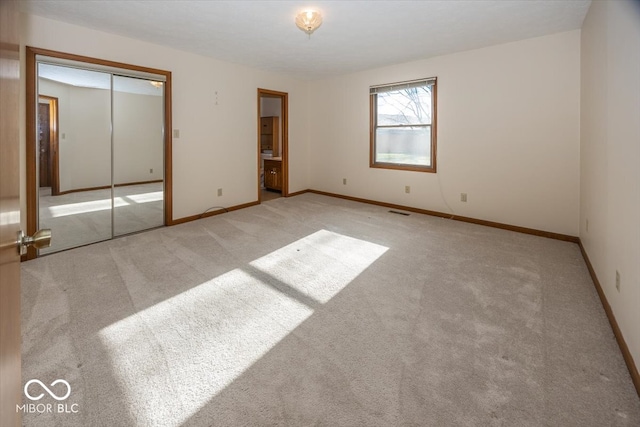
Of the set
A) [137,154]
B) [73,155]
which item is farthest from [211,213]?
[73,155]

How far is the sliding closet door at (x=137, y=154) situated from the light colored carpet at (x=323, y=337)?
754 millimetres

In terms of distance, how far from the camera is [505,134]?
423 cm

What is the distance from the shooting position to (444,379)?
5.28ft

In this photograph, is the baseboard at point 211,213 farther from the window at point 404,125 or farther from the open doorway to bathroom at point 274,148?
the window at point 404,125

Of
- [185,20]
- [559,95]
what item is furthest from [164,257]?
[559,95]

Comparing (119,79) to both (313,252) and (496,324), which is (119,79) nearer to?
(313,252)

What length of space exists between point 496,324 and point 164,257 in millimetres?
2976

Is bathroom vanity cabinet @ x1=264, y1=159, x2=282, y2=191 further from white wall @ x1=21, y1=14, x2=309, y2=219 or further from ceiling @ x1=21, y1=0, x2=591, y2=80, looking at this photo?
ceiling @ x1=21, y1=0, x2=591, y2=80

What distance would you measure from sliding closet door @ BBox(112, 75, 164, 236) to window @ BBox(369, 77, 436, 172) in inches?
134

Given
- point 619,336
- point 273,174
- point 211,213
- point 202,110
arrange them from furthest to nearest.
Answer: point 273,174
point 211,213
point 202,110
point 619,336

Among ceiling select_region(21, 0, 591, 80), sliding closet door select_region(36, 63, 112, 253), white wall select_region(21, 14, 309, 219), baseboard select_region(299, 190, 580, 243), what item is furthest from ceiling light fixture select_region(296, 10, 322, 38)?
baseboard select_region(299, 190, 580, 243)

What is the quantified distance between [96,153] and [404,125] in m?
4.33

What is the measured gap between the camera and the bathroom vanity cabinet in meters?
6.99

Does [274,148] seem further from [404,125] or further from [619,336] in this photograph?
[619,336]
